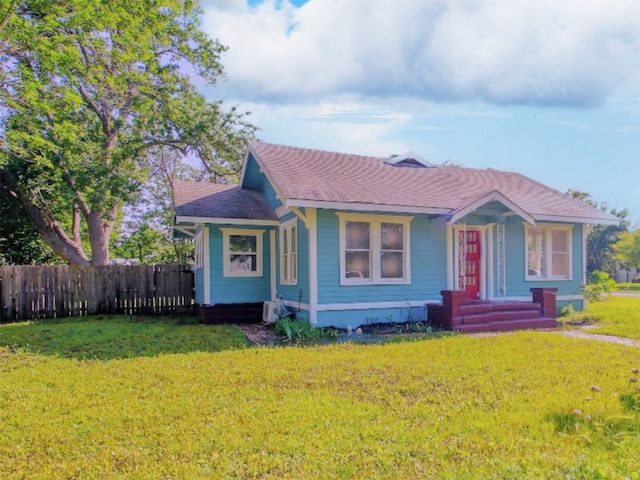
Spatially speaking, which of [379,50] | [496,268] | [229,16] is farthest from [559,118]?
[229,16]

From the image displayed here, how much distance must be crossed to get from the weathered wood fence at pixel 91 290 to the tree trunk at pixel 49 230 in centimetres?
598

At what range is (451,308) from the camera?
997 cm

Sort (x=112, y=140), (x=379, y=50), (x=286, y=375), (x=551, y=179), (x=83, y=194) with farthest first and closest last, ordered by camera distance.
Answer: (x=112, y=140)
(x=83, y=194)
(x=551, y=179)
(x=379, y=50)
(x=286, y=375)

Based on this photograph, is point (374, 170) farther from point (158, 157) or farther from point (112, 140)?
point (158, 157)

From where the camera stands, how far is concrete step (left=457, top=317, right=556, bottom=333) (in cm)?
997

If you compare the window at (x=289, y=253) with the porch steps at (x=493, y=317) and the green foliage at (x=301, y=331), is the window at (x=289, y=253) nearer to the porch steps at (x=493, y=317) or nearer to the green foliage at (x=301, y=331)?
the green foliage at (x=301, y=331)

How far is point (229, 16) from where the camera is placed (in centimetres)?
1059

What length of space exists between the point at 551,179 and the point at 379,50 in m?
10.9

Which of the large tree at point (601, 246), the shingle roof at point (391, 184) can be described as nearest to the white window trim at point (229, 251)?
the shingle roof at point (391, 184)

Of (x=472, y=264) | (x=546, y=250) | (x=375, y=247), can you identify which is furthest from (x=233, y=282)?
(x=546, y=250)

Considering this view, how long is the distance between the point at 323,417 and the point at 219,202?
882cm

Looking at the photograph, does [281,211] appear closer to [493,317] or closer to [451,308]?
→ [451,308]

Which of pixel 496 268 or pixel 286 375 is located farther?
pixel 496 268

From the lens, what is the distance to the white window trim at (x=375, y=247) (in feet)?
33.2
